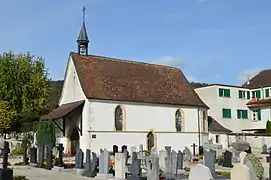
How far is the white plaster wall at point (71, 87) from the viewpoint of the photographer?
40.0 m

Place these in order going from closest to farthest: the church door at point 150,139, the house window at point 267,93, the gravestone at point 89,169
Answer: the gravestone at point 89,169
the church door at point 150,139
the house window at point 267,93

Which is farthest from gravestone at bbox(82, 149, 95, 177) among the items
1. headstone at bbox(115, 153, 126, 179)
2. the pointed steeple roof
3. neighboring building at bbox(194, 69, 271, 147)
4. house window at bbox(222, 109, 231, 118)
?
house window at bbox(222, 109, 231, 118)

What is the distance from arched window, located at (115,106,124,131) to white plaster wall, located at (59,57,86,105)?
3651mm

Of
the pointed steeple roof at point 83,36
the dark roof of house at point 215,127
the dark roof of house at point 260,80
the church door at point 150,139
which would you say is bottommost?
the church door at point 150,139

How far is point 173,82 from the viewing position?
47781 millimetres

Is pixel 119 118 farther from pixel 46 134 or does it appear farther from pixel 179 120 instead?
pixel 46 134

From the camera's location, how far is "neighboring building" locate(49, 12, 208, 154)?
127 ft

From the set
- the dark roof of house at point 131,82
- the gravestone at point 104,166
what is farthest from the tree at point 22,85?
the gravestone at point 104,166

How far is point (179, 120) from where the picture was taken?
147 ft

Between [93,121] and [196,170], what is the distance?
97.8ft

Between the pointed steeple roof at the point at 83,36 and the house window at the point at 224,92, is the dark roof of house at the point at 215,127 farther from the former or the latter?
the pointed steeple roof at the point at 83,36

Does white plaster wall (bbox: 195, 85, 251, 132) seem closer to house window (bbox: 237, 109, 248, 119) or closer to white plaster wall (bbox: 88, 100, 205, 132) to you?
house window (bbox: 237, 109, 248, 119)

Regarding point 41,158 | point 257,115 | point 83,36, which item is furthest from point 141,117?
point 257,115

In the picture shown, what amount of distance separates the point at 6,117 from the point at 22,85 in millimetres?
7150
